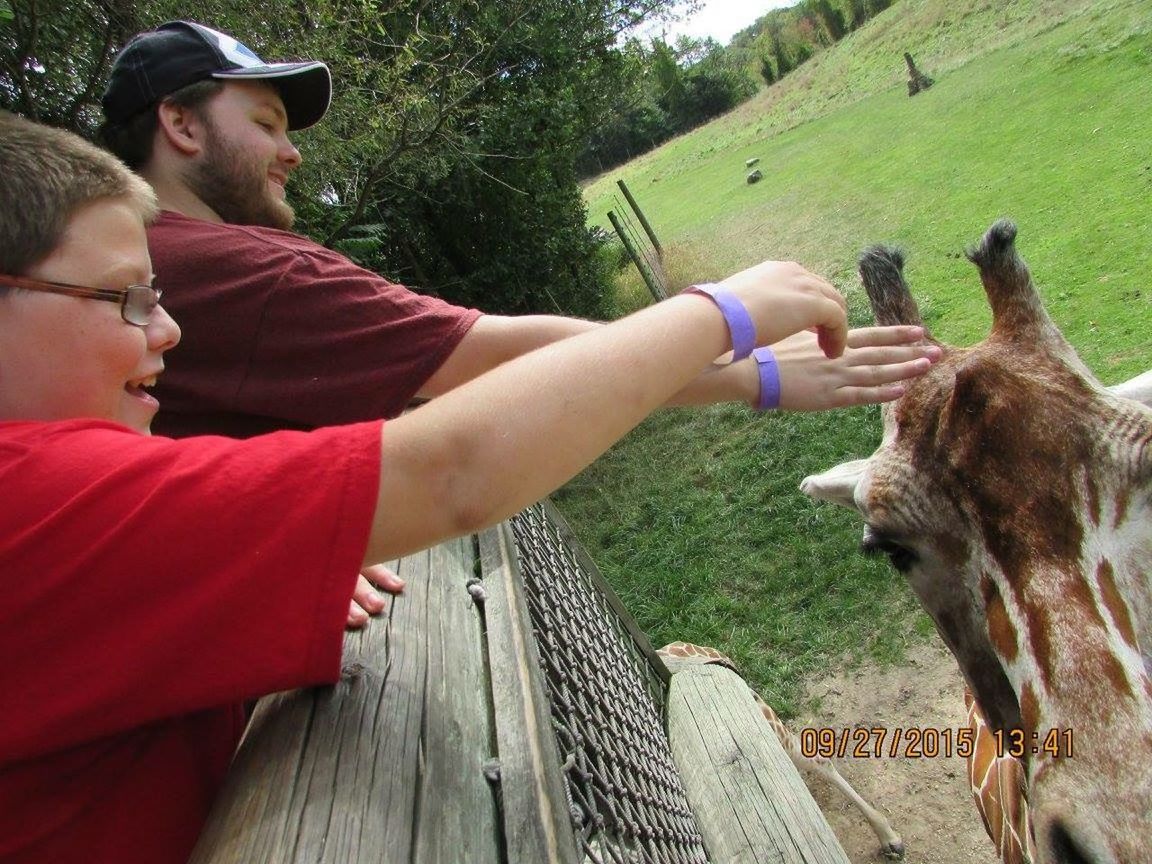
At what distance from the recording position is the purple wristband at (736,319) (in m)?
1.34

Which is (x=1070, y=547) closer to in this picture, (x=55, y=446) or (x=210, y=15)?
(x=55, y=446)

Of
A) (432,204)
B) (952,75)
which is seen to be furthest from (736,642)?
(952,75)

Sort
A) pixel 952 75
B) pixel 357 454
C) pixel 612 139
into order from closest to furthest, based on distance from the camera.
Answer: pixel 357 454, pixel 952 75, pixel 612 139

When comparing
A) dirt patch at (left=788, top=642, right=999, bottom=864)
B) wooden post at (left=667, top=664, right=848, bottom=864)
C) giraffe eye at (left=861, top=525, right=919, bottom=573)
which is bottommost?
dirt patch at (left=788, top=642, right=999, bottom=864)

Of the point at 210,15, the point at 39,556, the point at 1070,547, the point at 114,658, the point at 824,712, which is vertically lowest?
the point at 824,712

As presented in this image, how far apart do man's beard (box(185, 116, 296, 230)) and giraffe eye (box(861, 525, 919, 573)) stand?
200cm

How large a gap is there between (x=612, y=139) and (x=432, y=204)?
3563 centimetres

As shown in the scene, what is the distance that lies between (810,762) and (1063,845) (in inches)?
128

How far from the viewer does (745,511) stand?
7.67 m

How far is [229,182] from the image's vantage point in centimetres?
206

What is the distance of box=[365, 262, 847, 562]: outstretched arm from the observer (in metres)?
1.04
